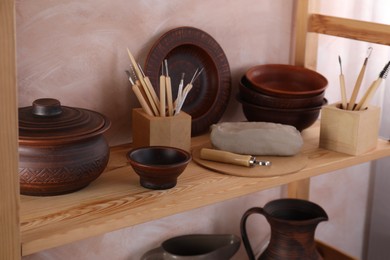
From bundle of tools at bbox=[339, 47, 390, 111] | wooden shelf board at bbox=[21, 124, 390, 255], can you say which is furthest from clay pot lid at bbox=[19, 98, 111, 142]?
bundle of tools at bbox=[339, 47, 390, 111]

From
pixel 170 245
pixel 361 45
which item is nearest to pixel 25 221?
pixel 170 245

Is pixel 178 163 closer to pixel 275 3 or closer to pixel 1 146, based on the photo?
pixel 1 146

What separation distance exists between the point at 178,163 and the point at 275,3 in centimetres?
68

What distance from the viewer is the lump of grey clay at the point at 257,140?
4.71 ft

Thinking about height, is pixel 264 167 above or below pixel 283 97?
below

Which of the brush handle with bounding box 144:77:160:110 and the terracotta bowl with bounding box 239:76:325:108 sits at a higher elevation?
the brush handle with bounding box 144:77:160:110

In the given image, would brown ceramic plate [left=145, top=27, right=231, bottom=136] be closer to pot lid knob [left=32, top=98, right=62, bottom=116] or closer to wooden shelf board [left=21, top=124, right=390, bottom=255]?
wooden shelf board [left=21, top=124, right=390, bottom=255]

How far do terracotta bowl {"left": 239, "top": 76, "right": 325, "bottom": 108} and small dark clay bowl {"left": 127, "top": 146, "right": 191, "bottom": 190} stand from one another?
1.15ft

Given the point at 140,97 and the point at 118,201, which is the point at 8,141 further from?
the point at 140,97

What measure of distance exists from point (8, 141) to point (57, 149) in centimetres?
18

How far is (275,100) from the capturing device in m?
1.56

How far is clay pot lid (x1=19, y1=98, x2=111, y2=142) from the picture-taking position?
1154 mm

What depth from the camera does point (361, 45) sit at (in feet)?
6.68

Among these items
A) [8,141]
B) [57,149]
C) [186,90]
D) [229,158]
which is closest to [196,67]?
[186,90]
